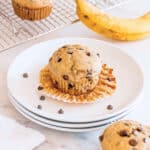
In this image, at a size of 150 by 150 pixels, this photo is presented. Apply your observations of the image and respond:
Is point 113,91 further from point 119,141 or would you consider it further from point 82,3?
point 82,3

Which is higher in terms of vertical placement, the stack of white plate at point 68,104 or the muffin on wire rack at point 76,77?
the muffin on wire rack at point 76,77

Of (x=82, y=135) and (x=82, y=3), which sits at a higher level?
(x=82, y=3)

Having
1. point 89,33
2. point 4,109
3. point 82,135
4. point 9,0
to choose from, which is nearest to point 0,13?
point 9,0

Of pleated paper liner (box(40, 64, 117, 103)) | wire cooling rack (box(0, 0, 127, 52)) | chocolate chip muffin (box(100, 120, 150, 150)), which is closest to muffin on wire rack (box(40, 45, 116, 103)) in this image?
pleated paper liner (box(40, 64, 117, 103))

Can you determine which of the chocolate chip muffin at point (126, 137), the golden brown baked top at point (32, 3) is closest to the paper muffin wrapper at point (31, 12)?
the golden brown baked top at point (32, 3)

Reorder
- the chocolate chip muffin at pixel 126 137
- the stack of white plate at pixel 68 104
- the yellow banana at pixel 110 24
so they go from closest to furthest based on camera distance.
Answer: the chocolate chip muffin at pixel 126 137, the stack of white plate at pixel 68 104, the yellow banana at pixel 110 24

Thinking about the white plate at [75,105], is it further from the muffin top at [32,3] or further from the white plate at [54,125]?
the muffin top at [32,3]
